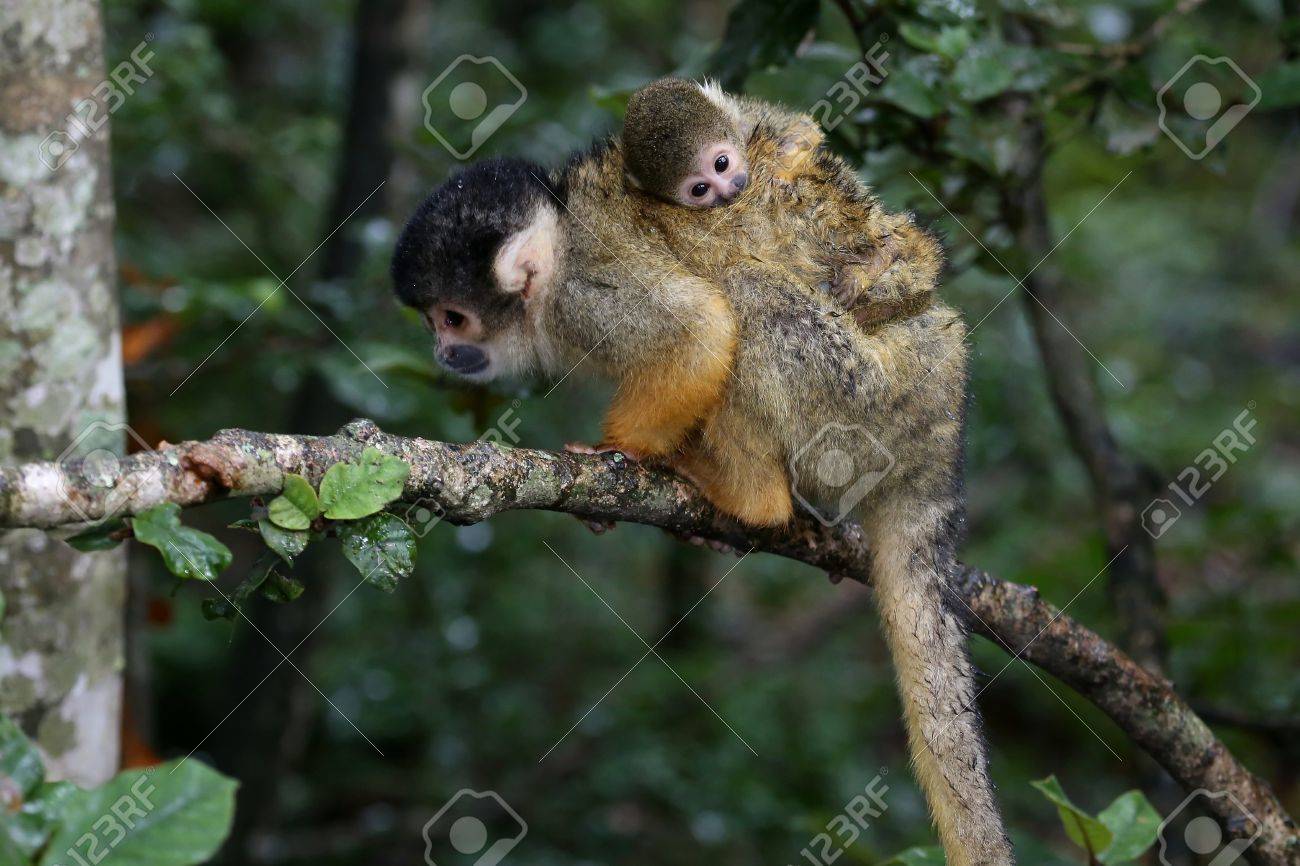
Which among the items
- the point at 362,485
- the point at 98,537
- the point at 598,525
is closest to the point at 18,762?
the point at 98,537

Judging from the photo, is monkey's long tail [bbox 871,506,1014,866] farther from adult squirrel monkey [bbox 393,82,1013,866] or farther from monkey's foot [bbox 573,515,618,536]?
monkey's foot [bbox 573,515,618,536]

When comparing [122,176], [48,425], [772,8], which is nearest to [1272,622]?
[772,8]

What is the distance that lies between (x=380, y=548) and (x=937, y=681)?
1.35m

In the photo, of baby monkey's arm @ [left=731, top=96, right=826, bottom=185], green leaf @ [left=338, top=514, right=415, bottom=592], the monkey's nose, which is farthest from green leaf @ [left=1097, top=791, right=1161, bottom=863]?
the monkey's nose

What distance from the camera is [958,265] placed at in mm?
3385

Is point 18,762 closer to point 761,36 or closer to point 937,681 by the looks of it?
point 937,681

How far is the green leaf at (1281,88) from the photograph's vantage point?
3.04m

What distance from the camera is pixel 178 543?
167 cm

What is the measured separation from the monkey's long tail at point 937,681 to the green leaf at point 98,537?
1.73 meters

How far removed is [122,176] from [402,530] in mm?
3706

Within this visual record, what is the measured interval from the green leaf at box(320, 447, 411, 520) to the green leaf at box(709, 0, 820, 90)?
1.78 meters

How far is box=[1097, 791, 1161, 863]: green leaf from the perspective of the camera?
2.23 m

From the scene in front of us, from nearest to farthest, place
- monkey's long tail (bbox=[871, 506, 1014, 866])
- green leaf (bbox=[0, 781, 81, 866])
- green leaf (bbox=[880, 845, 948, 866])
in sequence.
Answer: green leaf (bbox=[0, 781, 81, 866])
green leaf (bbox=[880, 845, 948, 866])
monkey's long tail (bbox=[871, 506, 1014, 866])

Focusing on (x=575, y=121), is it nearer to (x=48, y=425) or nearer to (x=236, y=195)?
(x=236, y=195)
